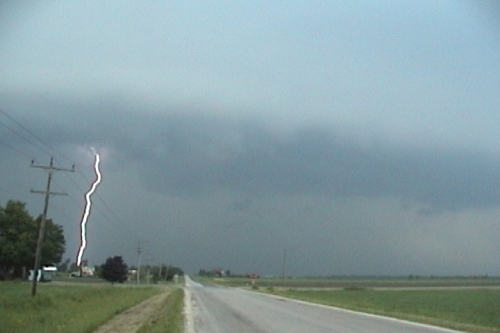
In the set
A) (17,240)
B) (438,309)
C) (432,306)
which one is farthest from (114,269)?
(438,309)

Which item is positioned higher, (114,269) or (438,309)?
(114,269)

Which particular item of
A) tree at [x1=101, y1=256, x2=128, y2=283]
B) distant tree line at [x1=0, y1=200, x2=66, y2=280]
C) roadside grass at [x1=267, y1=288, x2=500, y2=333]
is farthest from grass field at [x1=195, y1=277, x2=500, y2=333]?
tree at [x1=101, y1=256, x2=128, y2=283]

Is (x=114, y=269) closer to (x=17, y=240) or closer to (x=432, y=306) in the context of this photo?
(x=17, y=240)

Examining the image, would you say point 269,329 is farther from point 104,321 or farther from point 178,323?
point 104,321

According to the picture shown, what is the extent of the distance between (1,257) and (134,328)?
78.9 metres

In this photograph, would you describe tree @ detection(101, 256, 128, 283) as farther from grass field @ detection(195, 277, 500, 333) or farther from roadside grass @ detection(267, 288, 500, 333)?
roadside grass @ detection(267, 288, 500, 333)

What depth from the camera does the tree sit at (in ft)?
430

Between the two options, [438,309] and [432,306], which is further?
[432,306]

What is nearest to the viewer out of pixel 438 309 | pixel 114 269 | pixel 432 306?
pixel 438 309

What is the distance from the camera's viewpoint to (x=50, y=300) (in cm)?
4047

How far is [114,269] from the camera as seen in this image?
13075cm

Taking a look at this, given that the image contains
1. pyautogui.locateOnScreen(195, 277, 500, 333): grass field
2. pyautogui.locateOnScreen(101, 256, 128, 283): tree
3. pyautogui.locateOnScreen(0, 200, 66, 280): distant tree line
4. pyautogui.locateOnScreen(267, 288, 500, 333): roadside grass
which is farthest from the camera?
pyautogui.locateOnScreen(101, 256, 128, 283): tree

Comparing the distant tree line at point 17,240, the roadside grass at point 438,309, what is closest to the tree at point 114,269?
the distant tree line at point 17,240

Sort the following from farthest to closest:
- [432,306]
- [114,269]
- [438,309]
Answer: [114,269]
[432,306]
[438,309]
